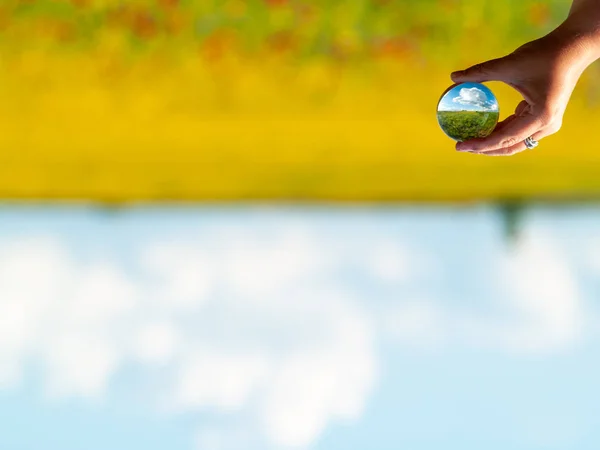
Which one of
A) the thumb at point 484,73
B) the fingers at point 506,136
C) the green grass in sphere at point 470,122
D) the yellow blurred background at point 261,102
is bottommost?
the fingers at point 506,136

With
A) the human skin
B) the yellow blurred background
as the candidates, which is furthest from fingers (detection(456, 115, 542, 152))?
the yellow blurred background

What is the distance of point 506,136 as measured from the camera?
0.78 metres

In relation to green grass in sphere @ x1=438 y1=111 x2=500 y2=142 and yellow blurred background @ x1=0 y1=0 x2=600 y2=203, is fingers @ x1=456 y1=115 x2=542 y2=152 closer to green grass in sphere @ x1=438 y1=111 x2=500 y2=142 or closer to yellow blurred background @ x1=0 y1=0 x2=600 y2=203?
green grass in sphere @ x1=438 y1=111 x2=500 y2=142

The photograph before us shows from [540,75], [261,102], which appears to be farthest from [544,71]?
[261,102]

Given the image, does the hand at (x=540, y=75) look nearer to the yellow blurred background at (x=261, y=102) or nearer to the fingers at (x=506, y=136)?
the fingers at (x=506, y=136)

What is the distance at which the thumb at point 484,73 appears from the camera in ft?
2.46

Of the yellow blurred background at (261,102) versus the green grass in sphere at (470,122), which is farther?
the yellow blurred background at (261,102)

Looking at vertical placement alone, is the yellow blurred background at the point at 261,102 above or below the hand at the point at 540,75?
above

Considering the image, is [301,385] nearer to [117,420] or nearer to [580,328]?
[117,420]

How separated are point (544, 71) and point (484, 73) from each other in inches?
2.5

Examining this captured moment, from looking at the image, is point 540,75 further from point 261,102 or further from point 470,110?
point 261,102

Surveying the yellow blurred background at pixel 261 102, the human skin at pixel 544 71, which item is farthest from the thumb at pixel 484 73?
the yellow blurred background at pixel 261 102

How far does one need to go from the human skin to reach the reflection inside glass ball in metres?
0.02

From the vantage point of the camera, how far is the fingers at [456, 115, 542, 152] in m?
0.77
